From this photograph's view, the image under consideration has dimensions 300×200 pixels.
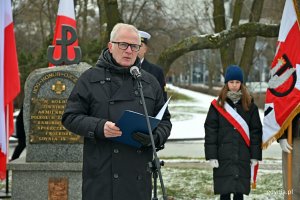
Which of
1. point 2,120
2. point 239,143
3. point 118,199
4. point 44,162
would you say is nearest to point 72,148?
point 44,162

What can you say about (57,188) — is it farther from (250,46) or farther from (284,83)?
(250,46)

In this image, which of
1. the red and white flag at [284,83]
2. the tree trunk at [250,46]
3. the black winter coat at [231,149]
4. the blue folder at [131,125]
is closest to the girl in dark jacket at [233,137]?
the black winter coat at [231,149]

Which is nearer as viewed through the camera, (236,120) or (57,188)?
(236,120)

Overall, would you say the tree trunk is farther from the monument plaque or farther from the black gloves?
the black gloves

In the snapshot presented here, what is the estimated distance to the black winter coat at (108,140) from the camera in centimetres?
325

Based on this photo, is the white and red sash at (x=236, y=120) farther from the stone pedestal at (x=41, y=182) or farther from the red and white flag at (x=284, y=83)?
the stone pedestal at (x=41, y=182)

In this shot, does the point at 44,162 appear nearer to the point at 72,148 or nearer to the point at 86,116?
the point at 72,148

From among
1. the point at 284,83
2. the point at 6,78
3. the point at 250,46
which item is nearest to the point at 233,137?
the point at 284,83

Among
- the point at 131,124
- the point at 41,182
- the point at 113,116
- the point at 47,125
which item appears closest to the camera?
the point at 131,124

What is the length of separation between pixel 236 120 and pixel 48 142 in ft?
7.80

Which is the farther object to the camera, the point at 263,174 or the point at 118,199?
the point at 263,174

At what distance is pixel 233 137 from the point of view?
17.9 feet

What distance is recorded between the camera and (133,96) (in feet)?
10.8

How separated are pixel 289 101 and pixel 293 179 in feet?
2.85
